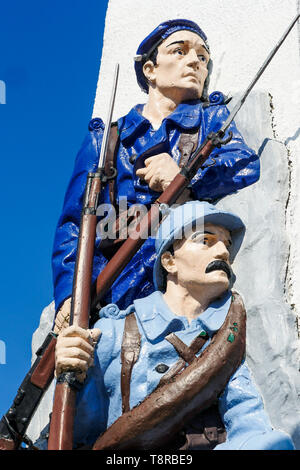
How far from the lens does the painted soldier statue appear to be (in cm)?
288

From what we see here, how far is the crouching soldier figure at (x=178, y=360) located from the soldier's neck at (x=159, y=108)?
67 centimetres

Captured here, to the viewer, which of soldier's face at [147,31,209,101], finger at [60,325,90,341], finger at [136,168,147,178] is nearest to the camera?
finger at [60,325,90,341]

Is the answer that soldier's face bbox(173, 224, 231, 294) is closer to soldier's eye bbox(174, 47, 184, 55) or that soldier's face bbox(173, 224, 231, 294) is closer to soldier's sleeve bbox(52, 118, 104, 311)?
soldier's sleeve bbox(52, 118, 104, 311)

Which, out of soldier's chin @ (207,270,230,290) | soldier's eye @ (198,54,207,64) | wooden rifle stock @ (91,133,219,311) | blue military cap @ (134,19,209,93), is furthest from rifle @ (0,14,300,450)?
blue military cap @ (134,19,209,93)

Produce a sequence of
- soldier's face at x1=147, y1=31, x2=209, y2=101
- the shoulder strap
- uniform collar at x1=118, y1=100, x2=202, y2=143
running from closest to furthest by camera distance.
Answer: the shoulder strap < uniform collar at x1=118, y1=100, x2=202, y2=143 < soldier's face at x1=147, y1=31, x2=209, y2=101

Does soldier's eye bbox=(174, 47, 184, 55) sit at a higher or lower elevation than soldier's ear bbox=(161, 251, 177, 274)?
higher

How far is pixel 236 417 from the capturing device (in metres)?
2.31

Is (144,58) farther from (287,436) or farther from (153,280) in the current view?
(287,436)

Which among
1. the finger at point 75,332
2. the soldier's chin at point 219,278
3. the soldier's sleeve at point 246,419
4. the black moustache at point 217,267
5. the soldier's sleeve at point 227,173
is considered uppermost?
the soldier's sleeve at point 227,173

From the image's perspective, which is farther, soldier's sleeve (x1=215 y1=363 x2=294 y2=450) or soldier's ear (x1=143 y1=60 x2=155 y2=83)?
soldier's ear (x1=143 y1=60 x2=155 y2=83)

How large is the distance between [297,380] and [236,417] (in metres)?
0.24

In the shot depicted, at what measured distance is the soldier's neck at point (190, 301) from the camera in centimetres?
254

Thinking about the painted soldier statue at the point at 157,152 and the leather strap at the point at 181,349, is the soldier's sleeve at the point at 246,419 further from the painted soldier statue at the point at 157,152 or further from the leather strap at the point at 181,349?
the painted soldier statue at the point at 157,152

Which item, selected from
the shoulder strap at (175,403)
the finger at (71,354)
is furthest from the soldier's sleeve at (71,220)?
the shoulder strap at (175,403)
